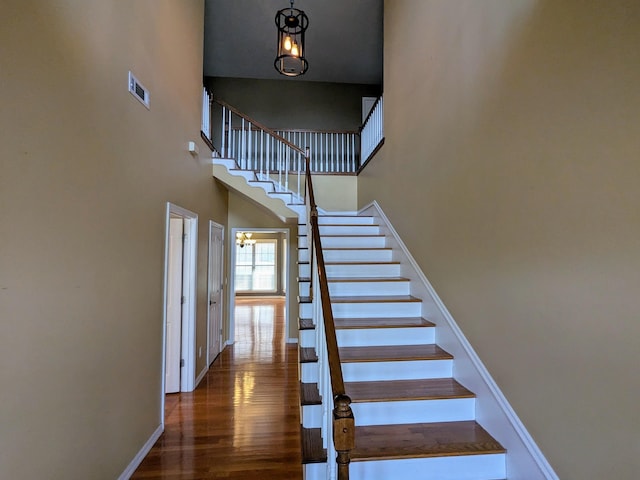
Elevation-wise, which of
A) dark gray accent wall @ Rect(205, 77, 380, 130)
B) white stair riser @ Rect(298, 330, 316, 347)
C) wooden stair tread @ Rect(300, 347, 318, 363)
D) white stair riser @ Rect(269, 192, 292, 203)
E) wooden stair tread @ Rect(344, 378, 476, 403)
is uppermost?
dark gray accent wall @ Rect(205, 77, 380, 130)

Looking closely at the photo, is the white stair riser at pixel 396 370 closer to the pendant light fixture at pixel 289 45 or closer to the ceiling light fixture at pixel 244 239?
the pendant light fixture at pixel 289 45

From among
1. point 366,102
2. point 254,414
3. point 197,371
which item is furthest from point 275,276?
point 254,414

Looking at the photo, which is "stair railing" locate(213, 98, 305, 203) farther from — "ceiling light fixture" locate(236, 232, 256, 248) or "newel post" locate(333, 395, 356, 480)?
"ceiling light fixture" locate(236, 232, 256, 248)

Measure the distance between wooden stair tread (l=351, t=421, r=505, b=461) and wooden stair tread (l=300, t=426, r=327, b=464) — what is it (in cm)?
17

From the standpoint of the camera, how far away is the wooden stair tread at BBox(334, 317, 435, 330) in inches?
109

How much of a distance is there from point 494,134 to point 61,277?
97.7 inches

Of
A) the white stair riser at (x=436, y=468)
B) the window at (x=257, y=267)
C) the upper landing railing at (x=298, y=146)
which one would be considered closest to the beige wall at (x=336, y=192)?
the upper landing railing at (x=298, y=146)

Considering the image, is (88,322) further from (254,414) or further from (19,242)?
(254,414)

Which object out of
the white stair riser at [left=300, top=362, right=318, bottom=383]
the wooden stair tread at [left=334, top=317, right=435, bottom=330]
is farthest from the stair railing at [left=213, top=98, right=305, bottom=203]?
the white stair riser at [left=300, top=362, right=318, bottom=383]

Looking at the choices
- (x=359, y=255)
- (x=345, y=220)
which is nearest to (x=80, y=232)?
(x=359, y=255)

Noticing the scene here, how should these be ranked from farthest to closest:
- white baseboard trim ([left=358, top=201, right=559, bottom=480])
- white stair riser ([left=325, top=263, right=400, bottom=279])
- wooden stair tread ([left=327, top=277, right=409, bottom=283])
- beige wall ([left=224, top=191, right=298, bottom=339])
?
beige wall ([left=224, top=191, right=298, bottom=339]), white stair riser ([left=325, top=263, right=400, bottom=279]), wooden stair tread ([left=327, top=277, right=409, bottom=283]), white baseboard trim ([left=358, top=201, right=559, bottom=480])

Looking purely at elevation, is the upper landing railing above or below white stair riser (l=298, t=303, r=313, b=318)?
above

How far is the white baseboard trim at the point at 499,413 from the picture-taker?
1704 mm

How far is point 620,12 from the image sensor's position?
1286 mm
